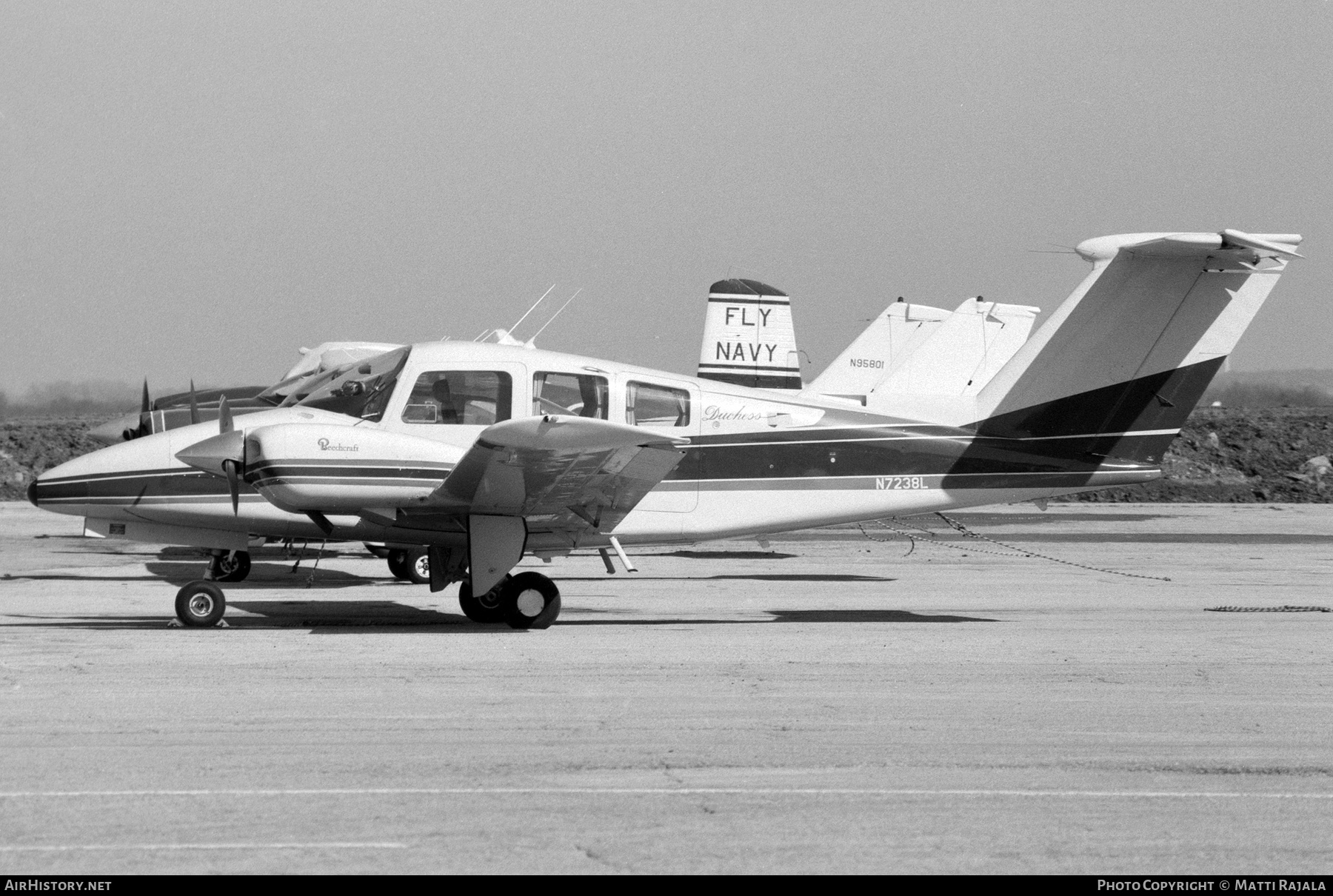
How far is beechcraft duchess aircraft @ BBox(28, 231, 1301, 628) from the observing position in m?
10.5

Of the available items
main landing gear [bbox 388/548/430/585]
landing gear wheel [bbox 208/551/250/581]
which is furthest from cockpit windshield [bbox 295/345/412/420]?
landing gear wheel [bbox 208/551/250/581]

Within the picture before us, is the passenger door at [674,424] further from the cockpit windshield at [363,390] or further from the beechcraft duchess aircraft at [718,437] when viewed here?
the cockpit windshield at [363,390]

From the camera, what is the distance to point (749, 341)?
23484 millimetres

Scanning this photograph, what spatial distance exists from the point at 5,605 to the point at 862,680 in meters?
8.44

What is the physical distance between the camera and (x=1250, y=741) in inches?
267

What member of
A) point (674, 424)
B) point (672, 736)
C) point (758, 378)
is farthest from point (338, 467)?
point (758, 378)

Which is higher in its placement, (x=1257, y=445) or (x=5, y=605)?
(x=5, y=605)

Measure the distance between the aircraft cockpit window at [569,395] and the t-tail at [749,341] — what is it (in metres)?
12.0

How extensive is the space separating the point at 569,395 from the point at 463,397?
896 millimetres

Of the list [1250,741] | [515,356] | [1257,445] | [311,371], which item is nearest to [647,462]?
[515,356]

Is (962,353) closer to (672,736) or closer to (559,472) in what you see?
(559,472)

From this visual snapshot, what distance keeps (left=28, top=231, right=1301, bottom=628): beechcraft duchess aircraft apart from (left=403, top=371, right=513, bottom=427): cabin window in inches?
0.6

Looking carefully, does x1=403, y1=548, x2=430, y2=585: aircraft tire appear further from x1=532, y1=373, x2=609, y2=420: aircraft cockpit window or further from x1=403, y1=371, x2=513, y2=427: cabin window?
x1=532, y1=373, x2=609, y2=420: aircraft cockpit window
